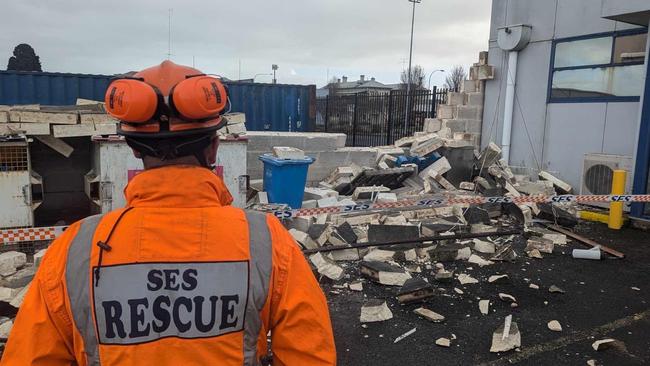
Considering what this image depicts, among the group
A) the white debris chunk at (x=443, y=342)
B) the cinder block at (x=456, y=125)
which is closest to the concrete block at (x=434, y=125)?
the cinder block at (x=456, y=125)

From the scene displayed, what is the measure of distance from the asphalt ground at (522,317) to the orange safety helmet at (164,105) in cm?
309

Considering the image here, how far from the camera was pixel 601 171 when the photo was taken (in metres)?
9.77

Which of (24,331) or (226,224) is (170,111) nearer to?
(226,224)

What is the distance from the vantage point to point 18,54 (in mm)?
17109

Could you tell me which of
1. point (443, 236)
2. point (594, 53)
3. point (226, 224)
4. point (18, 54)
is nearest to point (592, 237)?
point (443, 236)

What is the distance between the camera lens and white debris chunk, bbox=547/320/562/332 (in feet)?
15.2

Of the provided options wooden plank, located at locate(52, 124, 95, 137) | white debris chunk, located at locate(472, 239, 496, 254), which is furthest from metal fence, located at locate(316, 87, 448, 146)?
wooden plank, located at locate(52, 124, 95, 137)

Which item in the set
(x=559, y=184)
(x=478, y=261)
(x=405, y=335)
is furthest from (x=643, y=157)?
(x=405, y=335)

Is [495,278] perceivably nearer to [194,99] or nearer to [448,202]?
[448,202]

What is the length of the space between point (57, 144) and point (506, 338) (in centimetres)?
653

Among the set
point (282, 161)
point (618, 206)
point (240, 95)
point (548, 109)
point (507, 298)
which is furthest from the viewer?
point (240, 95)

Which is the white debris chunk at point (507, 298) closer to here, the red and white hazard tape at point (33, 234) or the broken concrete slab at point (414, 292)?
the broken concrete slab at point (414, 292)

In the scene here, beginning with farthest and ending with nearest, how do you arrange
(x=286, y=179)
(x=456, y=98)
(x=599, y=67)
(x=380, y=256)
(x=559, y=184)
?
1. (x=456, y=98)
2. (x=559, y=184)
3. (x=599, y=67)
4. (x=286, y=179)
5. (x=380, y=256)

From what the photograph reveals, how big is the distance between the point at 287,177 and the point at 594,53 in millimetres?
7228
